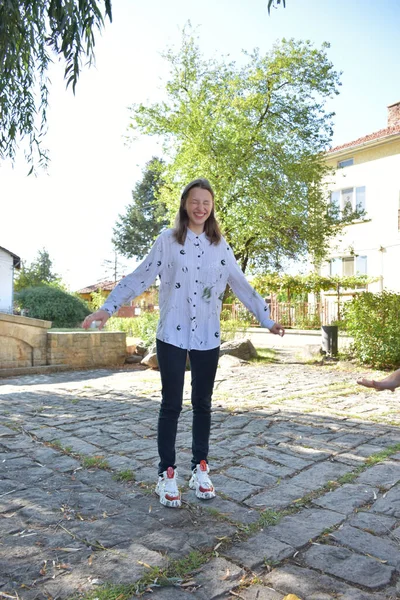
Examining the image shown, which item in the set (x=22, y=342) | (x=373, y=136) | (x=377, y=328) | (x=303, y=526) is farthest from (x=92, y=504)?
(x=373, y=136)

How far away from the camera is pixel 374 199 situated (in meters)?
22.8

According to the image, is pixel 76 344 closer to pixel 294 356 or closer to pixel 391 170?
pixel 294 356

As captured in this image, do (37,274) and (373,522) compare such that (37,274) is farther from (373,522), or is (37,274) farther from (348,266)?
(373,522)

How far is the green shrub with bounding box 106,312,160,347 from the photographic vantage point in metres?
13.2

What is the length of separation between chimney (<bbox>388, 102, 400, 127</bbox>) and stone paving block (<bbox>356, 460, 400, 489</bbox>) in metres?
23.6

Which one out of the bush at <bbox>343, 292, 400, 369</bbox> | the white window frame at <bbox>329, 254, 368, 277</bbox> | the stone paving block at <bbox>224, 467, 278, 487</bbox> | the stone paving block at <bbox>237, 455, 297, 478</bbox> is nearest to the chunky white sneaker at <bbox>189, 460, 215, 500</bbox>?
the stone paving block at <bbox>224, 467, 278, 487</bbox>

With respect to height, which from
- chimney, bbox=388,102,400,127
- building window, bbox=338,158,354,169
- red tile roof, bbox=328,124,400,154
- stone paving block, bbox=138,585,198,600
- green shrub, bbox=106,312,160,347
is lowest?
stone paving block, bbox=138,585,198,600

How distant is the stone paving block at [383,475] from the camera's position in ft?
11.0

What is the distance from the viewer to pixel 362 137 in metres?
24.3

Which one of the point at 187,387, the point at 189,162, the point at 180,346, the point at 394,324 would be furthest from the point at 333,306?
the point at 180,346

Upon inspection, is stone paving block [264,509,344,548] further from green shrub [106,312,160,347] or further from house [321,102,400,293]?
house [321,102,400,293]

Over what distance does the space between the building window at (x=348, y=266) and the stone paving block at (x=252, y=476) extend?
830 inches

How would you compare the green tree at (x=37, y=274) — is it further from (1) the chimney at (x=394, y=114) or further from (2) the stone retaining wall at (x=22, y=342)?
(2) the stone retaining wall at (x=22, y=342)

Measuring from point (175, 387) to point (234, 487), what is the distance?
0.83m
